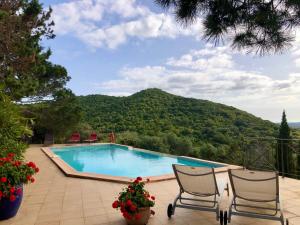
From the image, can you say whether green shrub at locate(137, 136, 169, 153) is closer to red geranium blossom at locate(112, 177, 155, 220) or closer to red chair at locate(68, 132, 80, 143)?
red chair at locate(68, 132, 80, 143)

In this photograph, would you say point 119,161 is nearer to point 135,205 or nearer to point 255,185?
point 135,205

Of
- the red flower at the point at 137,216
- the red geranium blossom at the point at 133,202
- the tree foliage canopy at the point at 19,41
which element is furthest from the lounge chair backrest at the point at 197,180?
the tree foliage canopy at the point at 19,41

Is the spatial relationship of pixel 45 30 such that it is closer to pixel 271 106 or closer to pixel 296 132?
pixel 271 106

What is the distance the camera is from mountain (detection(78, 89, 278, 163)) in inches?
635

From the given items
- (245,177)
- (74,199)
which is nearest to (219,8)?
(245,177)

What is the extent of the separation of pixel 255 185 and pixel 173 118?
17977mm

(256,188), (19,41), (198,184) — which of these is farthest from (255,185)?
(19,41)

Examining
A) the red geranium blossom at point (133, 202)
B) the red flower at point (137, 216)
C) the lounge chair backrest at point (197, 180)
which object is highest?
the lounge chair backrest at point (197, 180)

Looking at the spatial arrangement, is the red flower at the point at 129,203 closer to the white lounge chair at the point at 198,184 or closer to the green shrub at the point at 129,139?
the white lounge chair at the point at 198,184

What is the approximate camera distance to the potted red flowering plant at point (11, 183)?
3583 mm

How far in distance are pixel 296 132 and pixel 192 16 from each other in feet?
51.0

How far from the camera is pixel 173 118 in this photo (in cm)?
2145

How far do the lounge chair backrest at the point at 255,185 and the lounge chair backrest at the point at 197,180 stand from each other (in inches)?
11.9

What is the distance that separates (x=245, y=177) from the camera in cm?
351
